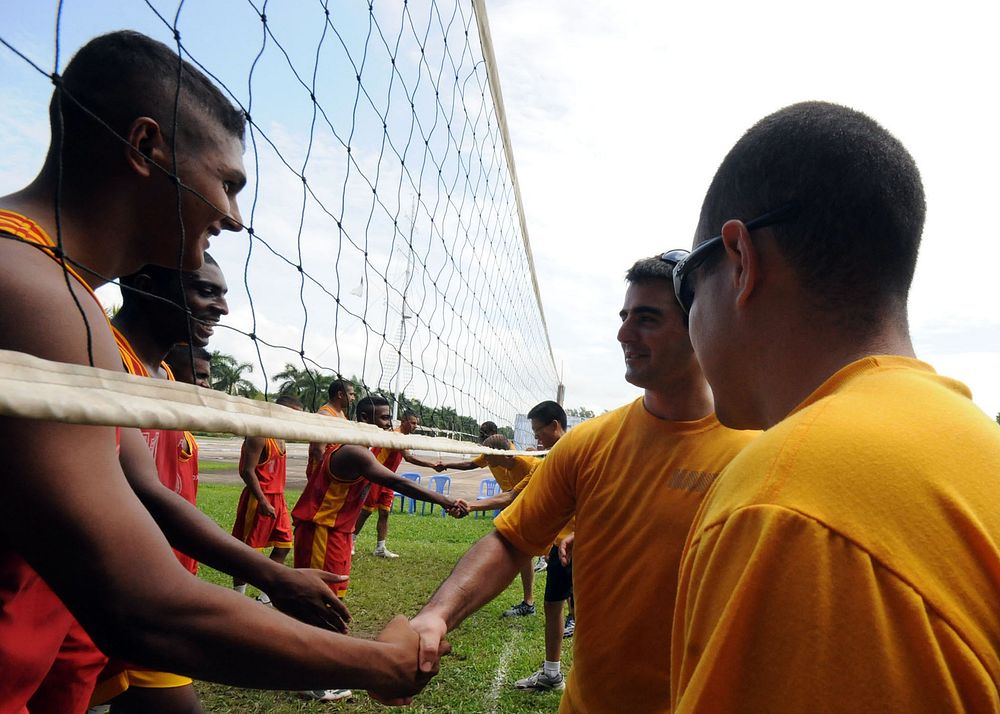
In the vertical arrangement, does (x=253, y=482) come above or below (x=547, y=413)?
below

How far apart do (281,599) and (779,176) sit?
175 centimetres

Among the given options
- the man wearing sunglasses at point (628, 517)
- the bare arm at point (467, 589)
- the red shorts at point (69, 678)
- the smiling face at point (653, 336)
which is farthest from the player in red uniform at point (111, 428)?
the smiling face at point (653, 336)

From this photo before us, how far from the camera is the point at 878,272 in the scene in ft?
2.73

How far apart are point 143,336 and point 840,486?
8.33 feet

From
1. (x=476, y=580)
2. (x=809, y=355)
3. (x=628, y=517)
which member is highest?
(x=809, y=355)

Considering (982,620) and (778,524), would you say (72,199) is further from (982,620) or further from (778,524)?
(982,620)

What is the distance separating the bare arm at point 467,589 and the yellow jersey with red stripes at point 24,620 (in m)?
0.80

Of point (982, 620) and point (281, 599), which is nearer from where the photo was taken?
point (982, 620)

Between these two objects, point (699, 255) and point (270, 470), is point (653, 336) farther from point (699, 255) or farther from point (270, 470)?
point (270, 470)

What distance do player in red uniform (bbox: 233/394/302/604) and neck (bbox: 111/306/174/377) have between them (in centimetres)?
292

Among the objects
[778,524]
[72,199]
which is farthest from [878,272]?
[72,199]

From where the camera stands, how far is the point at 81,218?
1032mm

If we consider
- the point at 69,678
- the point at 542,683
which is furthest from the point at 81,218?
the point at 542,683

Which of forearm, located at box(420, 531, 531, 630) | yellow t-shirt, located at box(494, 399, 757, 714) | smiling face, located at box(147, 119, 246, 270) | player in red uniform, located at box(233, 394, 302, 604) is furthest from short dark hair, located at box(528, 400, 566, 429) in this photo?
smiling face, located at box(147, 119, 246, 270)
